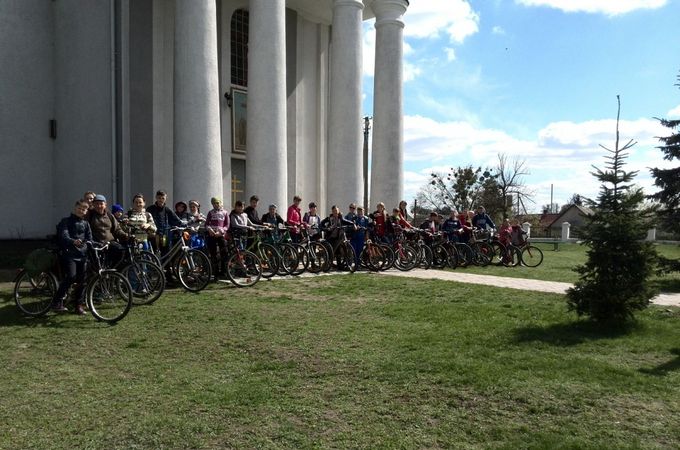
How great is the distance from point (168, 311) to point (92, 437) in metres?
4.12

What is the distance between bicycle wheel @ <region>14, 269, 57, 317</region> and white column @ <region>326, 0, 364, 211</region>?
1006cm

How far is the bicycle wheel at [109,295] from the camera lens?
7500 millimetres

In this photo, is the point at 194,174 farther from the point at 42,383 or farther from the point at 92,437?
the point at 92,437

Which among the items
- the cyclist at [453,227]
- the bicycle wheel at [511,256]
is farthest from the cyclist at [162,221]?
the bicycle wheel at [511,256]

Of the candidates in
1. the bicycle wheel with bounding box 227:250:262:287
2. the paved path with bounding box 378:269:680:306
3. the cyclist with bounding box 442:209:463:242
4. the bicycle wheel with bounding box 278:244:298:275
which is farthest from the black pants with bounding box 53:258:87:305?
the cyclist with bounding box 442:209:463:242

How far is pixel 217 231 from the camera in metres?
10.6

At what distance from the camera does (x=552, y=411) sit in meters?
4.54

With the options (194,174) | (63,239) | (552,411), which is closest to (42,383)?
(63,239)

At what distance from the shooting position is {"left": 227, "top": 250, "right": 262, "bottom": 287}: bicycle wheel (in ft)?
34.2

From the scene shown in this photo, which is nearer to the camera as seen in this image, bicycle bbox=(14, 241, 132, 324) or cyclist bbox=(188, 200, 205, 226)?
bicycle bbox=(14, 241, 132, 324)

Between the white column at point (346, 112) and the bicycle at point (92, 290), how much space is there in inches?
390

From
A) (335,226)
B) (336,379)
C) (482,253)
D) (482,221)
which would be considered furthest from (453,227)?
(336,379)

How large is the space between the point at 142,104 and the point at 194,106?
15.9ft

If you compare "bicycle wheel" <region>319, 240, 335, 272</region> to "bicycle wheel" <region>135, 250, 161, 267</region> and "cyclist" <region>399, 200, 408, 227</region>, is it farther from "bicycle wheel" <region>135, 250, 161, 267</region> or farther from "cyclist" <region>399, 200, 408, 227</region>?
"bicycle wheel" <region>135, 250, 161, 267</region>
